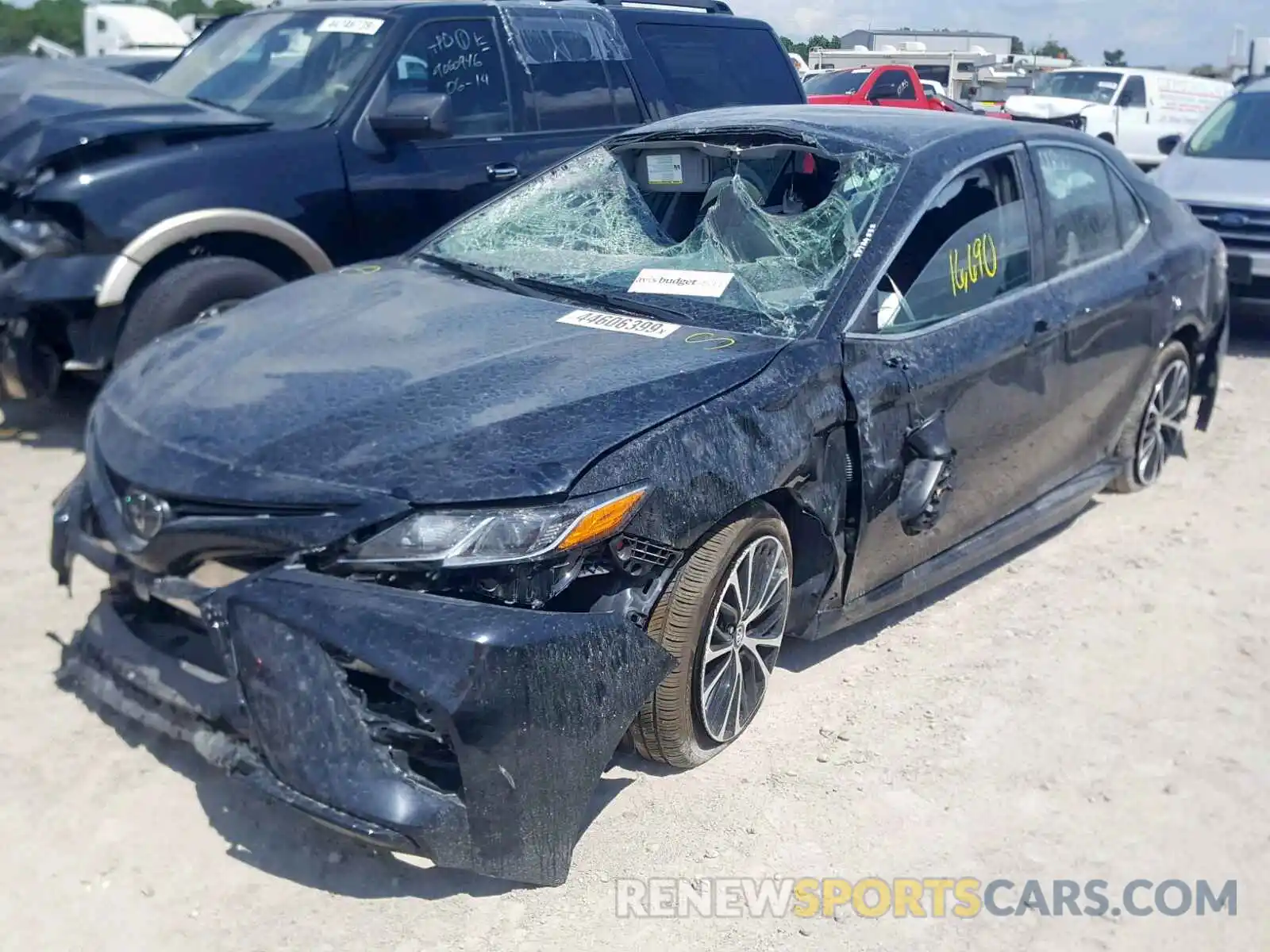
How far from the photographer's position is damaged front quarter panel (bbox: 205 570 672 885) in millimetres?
2471

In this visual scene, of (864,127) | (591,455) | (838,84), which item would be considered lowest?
(838,84)

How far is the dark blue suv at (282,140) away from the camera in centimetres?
504

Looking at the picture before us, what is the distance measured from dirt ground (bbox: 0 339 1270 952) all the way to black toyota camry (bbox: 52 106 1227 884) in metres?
0.21

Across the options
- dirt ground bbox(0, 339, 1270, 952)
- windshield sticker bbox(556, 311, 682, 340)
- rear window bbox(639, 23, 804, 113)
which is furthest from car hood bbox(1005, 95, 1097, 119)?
windshield sticker bbox(556, 311, 682, 340)

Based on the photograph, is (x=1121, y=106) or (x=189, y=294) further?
(x=1121, y=106)

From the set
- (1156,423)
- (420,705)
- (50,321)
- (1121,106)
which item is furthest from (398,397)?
(1121,106)

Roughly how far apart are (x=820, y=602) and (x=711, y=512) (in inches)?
28.6

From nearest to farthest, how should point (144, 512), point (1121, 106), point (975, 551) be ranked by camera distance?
1. point (144, 512)
2. point (975, 551)
3. point (1121, 106)

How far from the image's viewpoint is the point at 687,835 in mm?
3043

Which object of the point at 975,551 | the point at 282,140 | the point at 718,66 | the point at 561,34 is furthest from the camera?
the point at 718,66

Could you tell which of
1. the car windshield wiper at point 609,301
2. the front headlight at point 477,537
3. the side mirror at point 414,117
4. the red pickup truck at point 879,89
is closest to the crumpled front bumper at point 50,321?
the side mirror at point 414,117

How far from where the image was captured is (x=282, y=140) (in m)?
5.53

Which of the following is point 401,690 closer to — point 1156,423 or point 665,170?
point 665,170

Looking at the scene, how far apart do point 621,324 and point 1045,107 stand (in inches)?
715
